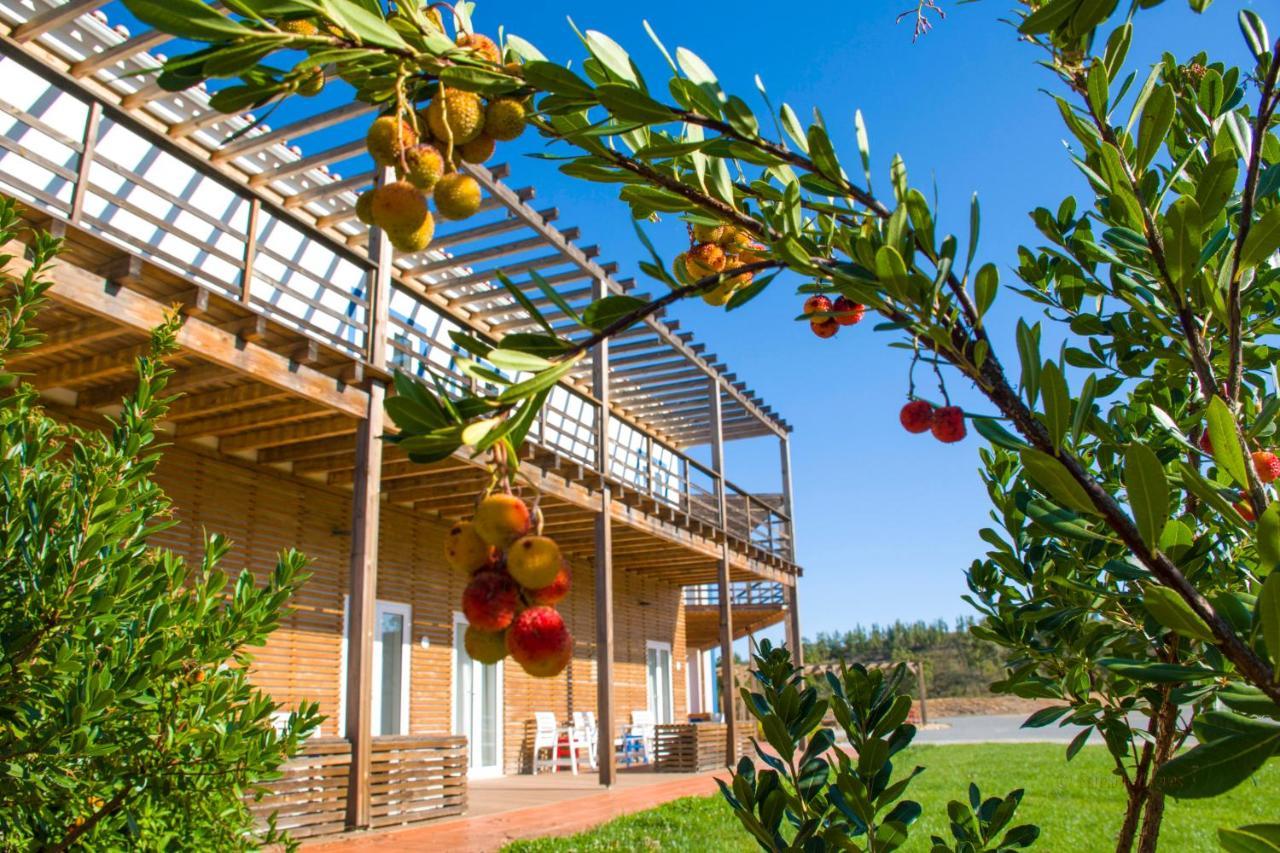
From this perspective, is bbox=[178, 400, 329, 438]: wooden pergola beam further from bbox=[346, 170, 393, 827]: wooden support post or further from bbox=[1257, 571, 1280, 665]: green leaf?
bbox=[1257, 571, 1280, 665]: green leaf

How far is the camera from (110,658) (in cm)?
175

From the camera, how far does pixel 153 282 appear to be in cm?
605

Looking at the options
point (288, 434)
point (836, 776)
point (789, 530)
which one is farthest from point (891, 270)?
point (789, 530)

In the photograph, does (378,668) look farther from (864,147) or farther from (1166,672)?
(1166,672)

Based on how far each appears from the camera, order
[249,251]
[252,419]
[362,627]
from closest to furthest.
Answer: [249,251] → [362,627] → [252,419]

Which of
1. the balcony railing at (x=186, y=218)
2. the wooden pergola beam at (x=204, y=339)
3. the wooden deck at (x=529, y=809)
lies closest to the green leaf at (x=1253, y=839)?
the balcony railing at (x=186, y=218)

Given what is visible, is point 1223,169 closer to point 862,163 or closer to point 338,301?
point 862,163

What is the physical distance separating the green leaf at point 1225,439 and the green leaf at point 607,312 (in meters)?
0.55

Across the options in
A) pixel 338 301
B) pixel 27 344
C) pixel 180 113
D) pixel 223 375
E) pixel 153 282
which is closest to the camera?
pixel 27 344

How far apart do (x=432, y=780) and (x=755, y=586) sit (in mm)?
13579

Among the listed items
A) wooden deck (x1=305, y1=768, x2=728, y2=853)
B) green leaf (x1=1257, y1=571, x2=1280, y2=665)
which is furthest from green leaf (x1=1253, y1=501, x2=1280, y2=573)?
wooden deck (x1=305, y1=768, x2=728, y2=853)

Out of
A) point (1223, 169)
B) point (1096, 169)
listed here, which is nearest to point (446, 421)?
point (1223, 169)

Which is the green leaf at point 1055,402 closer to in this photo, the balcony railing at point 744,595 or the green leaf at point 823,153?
the green leaf at point 823,153

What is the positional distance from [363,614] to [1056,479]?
6847 mm
